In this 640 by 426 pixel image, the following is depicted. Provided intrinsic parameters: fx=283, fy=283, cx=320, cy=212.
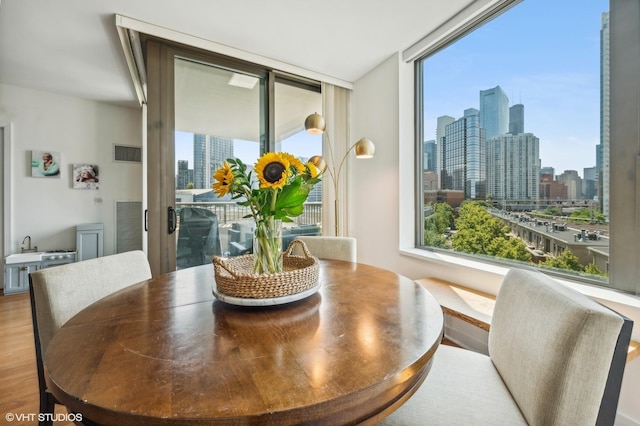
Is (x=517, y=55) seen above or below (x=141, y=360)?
above

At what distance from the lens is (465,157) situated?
2328 millimetres

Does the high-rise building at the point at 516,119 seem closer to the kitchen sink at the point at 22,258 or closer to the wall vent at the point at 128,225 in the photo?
the wall vent at the point at 128,225

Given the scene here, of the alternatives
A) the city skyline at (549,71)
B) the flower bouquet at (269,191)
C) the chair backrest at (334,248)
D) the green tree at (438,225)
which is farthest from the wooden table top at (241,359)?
the green tree at (438,225)

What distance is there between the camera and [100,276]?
1.22m

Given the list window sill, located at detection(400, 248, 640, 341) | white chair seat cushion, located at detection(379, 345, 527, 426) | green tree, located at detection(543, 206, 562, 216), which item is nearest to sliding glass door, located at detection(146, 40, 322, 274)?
window sill, located at detection(400, 248, 640, 341)

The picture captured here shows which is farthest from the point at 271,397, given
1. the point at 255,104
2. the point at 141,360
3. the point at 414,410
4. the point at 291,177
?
the point at 255,104

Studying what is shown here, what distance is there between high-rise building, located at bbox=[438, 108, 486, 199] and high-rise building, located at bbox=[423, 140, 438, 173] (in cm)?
8

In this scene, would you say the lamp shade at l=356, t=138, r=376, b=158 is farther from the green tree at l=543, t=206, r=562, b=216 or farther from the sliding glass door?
the green tree at l=543, t=206, r=562, b=216

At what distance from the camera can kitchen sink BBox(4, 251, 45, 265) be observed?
3309 millimetres

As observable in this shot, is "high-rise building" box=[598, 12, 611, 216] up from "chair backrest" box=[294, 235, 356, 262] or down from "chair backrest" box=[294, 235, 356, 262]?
up

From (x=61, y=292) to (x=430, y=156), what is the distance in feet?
8.91

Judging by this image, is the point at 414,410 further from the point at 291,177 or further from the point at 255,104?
the point at 255,104

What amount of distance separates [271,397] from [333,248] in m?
1.50

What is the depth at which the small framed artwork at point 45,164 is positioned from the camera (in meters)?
3.65
